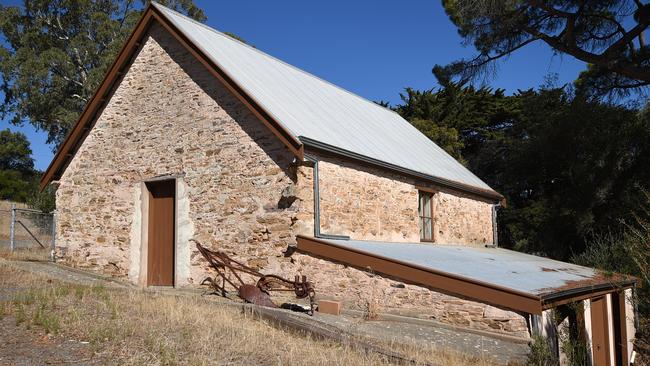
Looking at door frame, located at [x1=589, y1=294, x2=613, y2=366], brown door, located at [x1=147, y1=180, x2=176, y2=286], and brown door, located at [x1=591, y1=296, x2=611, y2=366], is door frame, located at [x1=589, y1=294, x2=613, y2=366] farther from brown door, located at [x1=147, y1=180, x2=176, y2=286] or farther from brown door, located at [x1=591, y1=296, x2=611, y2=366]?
brown door, located at [x1=147, y1=180, x2=176, y2=286]

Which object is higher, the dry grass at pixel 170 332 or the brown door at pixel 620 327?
the dry grass at pixel 170 332

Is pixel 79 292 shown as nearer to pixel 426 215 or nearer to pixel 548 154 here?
pixel 426 215

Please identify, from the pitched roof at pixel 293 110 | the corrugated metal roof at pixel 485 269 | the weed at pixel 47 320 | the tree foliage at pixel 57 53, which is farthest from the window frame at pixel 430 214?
the tree foliage at pixel 57 53

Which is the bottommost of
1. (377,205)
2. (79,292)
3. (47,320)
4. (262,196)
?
(47,320)

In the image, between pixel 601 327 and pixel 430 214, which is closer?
pixel 601 327

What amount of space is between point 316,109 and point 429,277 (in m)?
6.52

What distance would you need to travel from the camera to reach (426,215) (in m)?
16.3

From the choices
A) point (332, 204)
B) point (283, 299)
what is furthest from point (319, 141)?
point (283, 299)

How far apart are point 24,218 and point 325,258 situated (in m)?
14.0

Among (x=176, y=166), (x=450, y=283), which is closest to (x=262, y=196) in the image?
(x=176, y=166)

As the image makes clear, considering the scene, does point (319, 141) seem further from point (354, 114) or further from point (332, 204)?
point (354, 114)

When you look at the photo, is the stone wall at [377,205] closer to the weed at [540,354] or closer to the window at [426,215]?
the window at [426,215]

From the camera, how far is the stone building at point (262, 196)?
1070 cm

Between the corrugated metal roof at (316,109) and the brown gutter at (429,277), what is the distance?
2.38 metres
